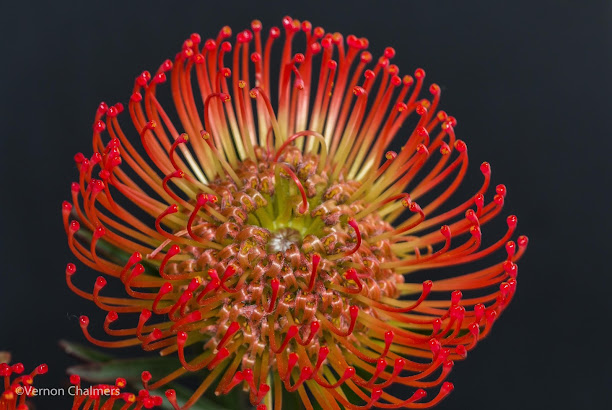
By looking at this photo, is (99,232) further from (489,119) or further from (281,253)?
(489,119)

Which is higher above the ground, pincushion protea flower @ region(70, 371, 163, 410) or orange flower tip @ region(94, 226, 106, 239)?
orange flower tip @ region(94, 226, 106, 239)

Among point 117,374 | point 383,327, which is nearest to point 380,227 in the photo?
point 383,327

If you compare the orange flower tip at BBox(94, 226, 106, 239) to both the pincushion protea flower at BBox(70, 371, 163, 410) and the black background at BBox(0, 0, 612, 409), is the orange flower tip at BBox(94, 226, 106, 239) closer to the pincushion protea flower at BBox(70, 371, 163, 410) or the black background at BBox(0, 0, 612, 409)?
the pincushion protea flower at BBox(70, 371, 163, 410)

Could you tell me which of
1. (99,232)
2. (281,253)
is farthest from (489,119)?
(99,232)

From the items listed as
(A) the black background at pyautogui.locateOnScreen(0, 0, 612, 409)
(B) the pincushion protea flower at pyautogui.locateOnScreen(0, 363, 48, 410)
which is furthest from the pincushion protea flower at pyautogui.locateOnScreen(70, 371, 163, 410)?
(A) the black background at pyautogui.locateOnScreen(0, 0, 612, 409)

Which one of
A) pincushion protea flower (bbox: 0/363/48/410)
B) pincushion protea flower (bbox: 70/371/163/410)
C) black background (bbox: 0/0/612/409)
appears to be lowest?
pincushion protea flower (bbox: 0/363/48/410)
